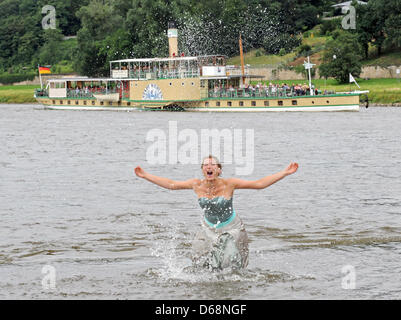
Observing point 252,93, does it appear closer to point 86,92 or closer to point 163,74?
point 163,74

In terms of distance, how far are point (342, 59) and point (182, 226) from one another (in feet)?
223

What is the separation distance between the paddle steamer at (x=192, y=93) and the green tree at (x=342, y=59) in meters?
9.32

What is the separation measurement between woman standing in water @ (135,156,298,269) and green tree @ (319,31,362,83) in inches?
2828

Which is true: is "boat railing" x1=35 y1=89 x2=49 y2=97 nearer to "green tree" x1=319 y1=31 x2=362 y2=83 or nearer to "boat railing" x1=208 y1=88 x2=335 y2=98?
"boat railing" x1=208 y1=88 x2=335 y2=98

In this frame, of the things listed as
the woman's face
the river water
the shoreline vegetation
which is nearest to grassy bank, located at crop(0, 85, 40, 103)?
the shoreline vegetation

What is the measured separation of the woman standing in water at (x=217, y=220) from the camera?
575 inches

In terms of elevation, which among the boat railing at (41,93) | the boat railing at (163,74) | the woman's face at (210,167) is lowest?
the woman's face at (210,167)

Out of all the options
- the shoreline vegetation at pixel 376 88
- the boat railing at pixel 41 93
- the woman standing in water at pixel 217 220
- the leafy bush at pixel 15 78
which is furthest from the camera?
the leafy bush at pixel 15 78

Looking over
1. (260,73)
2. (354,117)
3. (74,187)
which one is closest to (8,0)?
(260,73)

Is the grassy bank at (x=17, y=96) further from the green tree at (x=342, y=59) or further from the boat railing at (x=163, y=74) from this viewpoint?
the green tree at (x=342, y=59)

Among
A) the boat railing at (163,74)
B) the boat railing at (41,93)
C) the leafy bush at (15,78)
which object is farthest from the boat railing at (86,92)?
the leafy bush at (15,78)

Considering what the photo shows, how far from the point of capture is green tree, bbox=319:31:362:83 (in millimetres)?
86812

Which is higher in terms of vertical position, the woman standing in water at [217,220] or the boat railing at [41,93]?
the boat railing at [41,93]

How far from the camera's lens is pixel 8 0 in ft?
595
